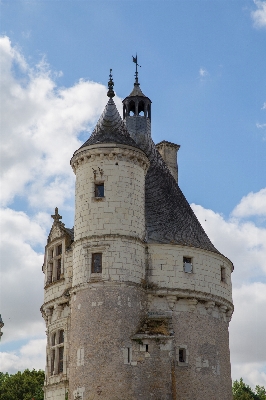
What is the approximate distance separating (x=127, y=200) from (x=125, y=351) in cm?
782

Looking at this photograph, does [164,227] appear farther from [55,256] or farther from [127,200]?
[55,256]

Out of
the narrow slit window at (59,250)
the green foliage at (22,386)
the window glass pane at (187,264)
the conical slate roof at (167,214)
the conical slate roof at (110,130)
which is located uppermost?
the conical slate roof at (110,130)

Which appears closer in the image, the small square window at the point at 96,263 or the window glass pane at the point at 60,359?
the small square window at the point at 96,263

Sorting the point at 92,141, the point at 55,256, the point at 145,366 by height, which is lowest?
the point at 145,366

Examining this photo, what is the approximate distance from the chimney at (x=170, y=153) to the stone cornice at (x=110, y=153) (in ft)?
31.8

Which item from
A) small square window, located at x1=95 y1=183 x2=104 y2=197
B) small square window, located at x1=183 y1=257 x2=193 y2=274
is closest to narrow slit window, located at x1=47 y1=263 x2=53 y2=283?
small square window, located at x1=95 y1=183 x2=104 y2=197

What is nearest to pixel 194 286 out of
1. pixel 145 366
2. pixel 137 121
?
pixel 145 366

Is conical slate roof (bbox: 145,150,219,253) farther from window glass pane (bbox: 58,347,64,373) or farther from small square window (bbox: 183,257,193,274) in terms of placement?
window glass pane (bbox: 58,347,64,373)

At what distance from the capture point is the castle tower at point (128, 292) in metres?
28.6

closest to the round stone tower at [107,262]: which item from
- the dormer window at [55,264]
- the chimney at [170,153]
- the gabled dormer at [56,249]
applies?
the gabled dormer at [56,249]

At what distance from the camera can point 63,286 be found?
33.2 meters

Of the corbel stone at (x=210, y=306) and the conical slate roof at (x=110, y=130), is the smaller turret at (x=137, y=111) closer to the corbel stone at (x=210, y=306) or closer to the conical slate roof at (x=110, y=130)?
the conical slate roof at (x=110, y=130)

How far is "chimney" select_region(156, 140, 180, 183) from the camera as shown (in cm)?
4262

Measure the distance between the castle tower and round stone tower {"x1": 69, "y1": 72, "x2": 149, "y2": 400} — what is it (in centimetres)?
5
